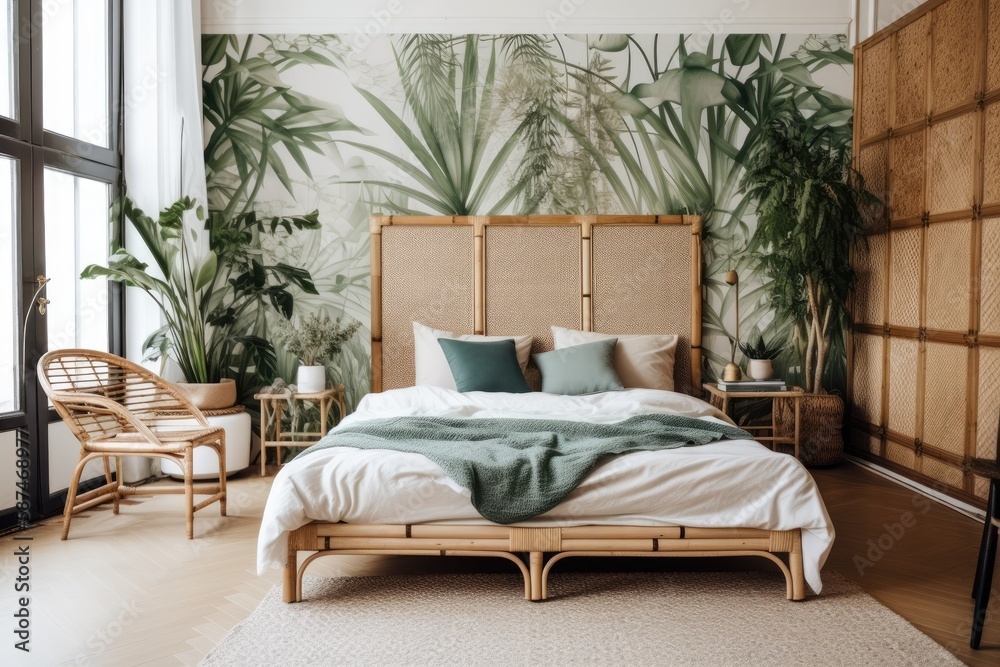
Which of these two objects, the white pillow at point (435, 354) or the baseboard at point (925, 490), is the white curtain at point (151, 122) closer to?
the white pillow at point (435, 354)

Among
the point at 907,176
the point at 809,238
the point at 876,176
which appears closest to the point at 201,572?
the point at 809,238

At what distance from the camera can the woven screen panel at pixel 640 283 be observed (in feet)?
16.7

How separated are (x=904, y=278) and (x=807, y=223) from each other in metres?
0.71

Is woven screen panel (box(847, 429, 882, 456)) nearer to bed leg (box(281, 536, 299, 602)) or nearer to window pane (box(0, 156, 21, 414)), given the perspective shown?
bed leg (box(281, 536, 299, 602))

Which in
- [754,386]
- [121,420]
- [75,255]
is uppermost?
[75,255]

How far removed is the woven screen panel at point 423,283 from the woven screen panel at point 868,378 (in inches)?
109

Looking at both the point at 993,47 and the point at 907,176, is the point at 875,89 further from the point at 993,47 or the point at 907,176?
the point at 993,47

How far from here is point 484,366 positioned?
14.7 ft

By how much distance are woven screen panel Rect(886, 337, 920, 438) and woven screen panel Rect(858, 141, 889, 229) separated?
0.85m

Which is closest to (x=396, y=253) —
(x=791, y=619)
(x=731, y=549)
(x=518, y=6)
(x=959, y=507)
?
(x=518, y=6)

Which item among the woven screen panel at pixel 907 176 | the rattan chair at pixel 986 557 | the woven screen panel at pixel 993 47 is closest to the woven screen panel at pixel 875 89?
the woven screen panel at pixel 907 176

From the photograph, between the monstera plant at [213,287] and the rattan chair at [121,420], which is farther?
the monstera plant at [213,287]

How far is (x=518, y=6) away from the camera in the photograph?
5129 millimetres

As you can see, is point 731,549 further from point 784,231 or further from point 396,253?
point 396,253
